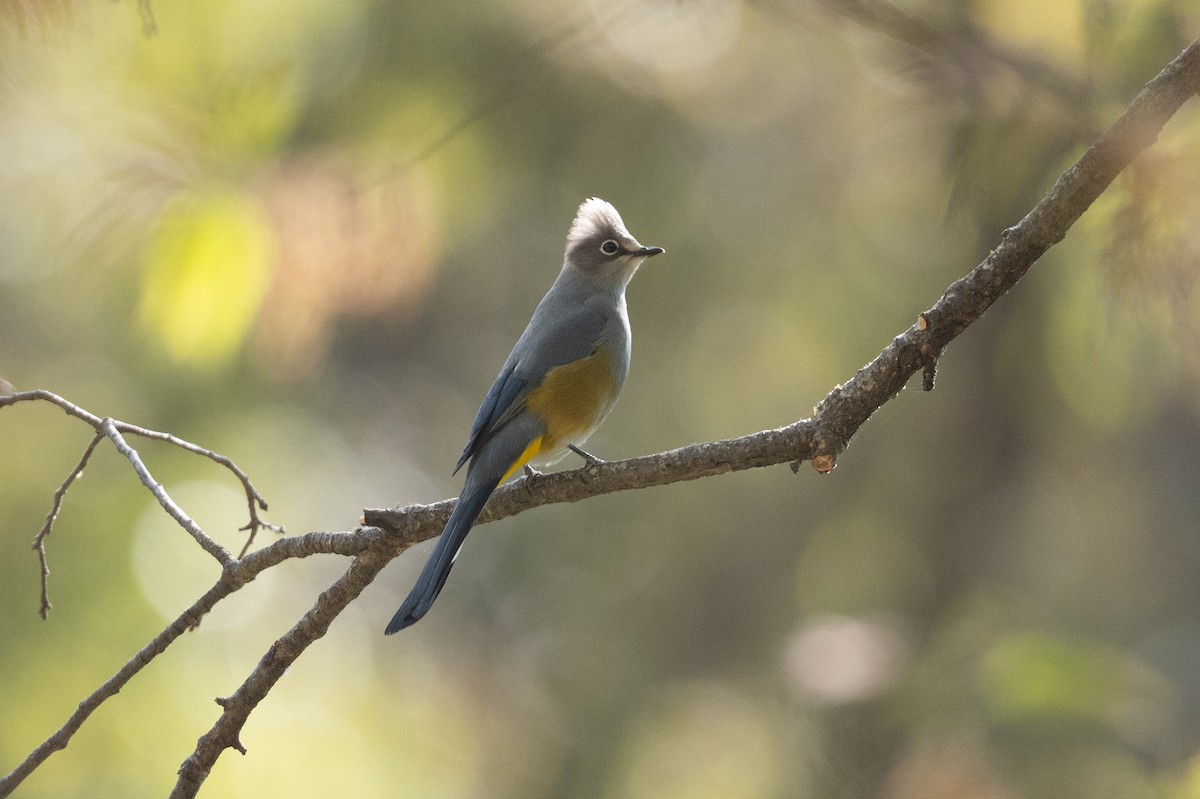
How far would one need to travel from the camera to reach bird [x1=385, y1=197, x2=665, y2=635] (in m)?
3.43

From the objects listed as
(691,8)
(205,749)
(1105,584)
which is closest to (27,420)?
(205,749)

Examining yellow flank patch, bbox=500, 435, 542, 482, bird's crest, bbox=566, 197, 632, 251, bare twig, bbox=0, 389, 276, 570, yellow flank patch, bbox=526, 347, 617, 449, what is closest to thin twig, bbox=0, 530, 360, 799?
bare twig, bbox=0, 389, 276, 570

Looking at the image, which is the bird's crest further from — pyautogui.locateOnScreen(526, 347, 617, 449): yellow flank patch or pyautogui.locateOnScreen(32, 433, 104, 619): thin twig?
pyautogui.locateOnScreen(32, 433, 104, 619): thin twig

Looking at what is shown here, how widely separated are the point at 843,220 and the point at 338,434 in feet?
13.5

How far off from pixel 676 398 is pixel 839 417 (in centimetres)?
576

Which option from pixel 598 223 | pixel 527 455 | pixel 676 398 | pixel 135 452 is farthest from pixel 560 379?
pixel 676 398

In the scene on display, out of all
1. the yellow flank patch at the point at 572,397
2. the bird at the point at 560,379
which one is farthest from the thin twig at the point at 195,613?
the yellow flank patch at the point at 572,397

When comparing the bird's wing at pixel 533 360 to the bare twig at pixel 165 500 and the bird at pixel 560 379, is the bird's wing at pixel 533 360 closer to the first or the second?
the bird at pixel 560 379

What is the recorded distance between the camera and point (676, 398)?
811 cm

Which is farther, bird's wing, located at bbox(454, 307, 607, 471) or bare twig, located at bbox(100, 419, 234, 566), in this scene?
bird's wing, located at bbox(454, 307, 607, 471)

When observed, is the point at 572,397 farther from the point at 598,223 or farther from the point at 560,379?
the point at 598,223

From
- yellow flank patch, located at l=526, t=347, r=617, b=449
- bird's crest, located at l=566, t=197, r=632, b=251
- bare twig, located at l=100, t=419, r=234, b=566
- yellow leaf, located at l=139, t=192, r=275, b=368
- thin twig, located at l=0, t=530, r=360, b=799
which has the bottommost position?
thin twig, located at l=0, t=530, r=360, b=799

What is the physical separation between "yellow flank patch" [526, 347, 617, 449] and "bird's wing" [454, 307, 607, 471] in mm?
30

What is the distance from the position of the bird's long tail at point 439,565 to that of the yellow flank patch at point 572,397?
0.70 m
